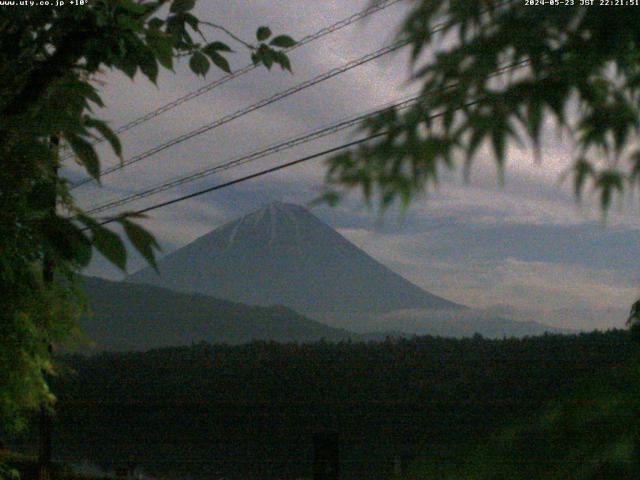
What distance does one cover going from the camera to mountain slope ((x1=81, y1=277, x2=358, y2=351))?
8462 centimetres

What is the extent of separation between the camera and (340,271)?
102 m

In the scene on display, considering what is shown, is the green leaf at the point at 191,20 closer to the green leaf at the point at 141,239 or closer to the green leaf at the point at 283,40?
the green leaf at the point at 283,40

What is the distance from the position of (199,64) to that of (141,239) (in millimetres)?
1507

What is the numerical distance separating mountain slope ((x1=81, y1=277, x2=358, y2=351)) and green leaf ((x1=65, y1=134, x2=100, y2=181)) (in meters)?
79.3

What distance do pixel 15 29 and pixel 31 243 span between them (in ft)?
2.92

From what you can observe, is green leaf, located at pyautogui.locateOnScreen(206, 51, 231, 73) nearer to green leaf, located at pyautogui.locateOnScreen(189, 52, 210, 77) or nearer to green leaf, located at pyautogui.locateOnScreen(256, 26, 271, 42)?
green leaf, located at pyautogui.locateOnScreen(189, 52, 210, 77)

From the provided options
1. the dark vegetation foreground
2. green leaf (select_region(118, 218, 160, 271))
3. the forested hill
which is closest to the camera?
green leaf (select_region(118, 218, 160, 271))

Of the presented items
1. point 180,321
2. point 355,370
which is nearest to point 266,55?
point 355,370

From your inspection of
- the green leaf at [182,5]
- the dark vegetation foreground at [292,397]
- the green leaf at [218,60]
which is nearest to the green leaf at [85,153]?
the green leaf at [218,60]

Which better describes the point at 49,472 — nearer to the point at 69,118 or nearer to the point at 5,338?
the point at 5,338

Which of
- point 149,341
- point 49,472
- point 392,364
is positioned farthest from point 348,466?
point 149,341

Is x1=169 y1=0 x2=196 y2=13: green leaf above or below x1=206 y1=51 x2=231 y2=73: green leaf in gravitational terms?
above

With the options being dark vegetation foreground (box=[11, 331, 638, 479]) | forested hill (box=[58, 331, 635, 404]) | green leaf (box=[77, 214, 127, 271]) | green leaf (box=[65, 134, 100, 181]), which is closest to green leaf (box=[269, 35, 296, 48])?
green leaf (box=[65, 134, 100, 181])

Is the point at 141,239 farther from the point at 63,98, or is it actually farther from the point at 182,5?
the point at 182,5
